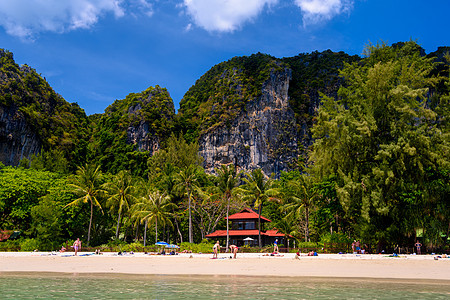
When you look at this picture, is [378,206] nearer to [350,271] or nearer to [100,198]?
[350,271]

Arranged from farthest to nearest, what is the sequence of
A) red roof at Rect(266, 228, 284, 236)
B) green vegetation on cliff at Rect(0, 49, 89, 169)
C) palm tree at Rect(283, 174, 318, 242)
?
green vegetation on cliff at Rect(0, 49, 89, 169), red roof at Rect(266, 228, 284, 236), palm tree at Rect(283, 174, 318, 242)

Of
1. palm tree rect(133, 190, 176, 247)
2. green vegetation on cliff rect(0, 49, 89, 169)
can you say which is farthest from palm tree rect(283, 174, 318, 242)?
green vegetation on cliff rect(0, 49, 89, 169)

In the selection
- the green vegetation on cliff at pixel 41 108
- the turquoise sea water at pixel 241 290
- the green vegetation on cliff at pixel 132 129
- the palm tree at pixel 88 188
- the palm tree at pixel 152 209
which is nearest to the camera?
the turquoise sea water at pixel 241 290

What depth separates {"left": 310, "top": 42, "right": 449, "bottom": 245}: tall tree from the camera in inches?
1216

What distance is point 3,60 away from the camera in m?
102

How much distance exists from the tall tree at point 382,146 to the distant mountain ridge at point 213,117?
86.0 meters

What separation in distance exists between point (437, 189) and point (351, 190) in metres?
7.98

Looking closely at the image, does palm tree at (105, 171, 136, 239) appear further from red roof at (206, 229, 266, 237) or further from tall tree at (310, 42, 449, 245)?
tall tree at (310, 42, 449, 245)

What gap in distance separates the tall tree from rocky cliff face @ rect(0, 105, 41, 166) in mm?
84681

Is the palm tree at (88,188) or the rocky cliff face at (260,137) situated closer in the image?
the palm tree at (88,188)

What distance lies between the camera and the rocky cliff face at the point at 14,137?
90438 mm

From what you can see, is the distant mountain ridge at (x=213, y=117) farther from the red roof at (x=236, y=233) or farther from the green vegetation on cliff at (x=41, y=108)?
the red roof at (x=236, y=233)

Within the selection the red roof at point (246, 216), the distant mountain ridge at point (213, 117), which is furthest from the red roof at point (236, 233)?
the distant mountain ridge at point (213, 117)

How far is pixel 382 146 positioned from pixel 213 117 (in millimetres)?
106502
